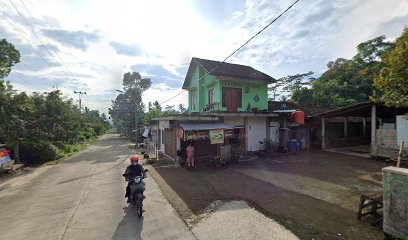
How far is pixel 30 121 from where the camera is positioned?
1684 cm

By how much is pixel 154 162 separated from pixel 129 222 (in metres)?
9.45

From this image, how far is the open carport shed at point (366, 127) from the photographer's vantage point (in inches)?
541

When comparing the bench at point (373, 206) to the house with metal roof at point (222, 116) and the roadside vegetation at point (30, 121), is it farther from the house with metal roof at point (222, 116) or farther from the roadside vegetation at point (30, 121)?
→ the roadside vegetation at point (30, 121)

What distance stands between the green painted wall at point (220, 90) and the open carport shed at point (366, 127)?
4982 millimetres

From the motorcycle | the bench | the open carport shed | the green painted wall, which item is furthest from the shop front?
the open carport shed

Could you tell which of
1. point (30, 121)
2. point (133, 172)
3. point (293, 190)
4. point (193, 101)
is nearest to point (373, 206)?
point (293, 190)

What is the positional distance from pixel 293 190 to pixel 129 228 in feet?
19.7

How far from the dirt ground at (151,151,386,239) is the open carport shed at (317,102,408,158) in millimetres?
1761

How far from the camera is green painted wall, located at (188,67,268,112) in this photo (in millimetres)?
16703

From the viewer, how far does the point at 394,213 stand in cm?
467

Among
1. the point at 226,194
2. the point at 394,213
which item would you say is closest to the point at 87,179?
the point at 226,194

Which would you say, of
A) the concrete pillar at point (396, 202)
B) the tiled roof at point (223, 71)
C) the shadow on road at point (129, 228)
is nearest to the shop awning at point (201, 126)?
the tiled roof at point (223, 71)

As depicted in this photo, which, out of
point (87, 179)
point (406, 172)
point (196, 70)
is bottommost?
point (87, 179)

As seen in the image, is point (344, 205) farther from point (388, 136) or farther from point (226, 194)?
point (388, 136)
